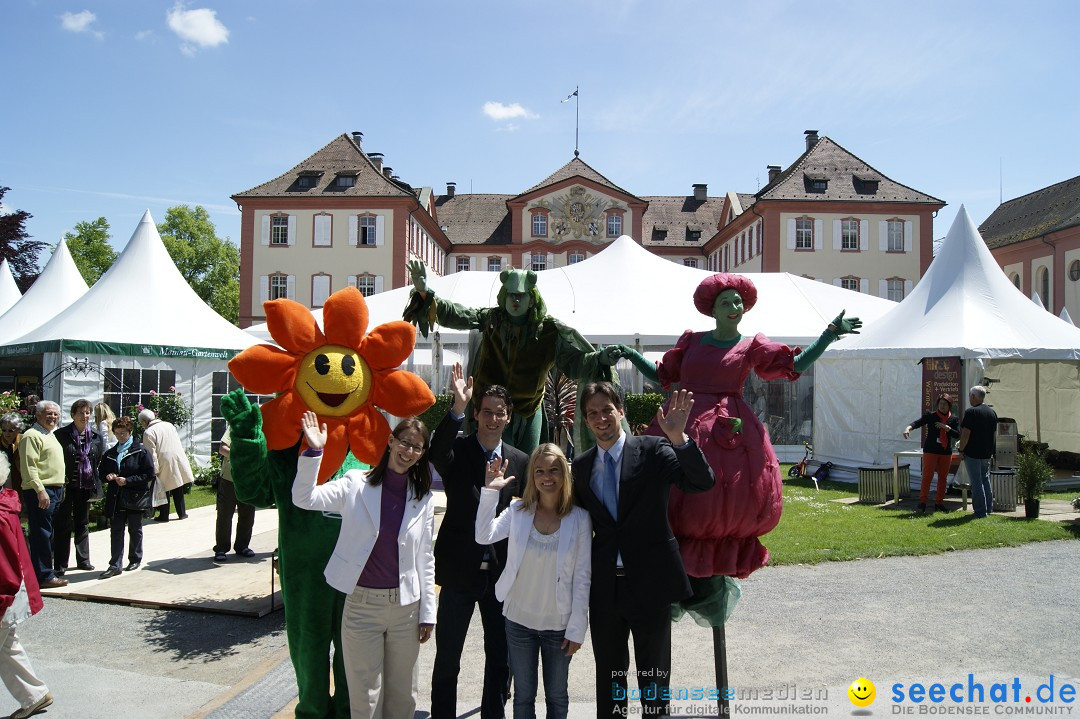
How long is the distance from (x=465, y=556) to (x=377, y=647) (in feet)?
1.66

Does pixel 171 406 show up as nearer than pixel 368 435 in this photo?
No

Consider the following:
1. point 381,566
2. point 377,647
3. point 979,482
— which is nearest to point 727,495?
point 381,566

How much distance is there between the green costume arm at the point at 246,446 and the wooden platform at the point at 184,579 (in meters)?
2.85

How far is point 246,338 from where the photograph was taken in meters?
13.7

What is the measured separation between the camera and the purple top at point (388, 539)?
3.10 meters

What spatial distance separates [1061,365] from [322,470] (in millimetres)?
16650

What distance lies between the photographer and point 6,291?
72.8ft

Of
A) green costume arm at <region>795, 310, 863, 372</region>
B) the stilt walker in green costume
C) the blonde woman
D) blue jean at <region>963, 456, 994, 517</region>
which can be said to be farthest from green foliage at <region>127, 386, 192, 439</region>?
blue jean at <region>963, 456, 994, 517</region>

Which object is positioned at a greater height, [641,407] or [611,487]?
[611,487]

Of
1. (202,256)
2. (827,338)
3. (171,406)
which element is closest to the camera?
(827,338)

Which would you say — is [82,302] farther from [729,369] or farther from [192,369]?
[729,369]

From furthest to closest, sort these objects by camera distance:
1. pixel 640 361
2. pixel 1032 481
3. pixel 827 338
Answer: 1. pixel 1032 481
2. pixel 640 361
3. pixel 827 338

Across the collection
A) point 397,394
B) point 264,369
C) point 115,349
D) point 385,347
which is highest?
point 115,349

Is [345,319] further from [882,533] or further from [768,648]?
[882,533]
